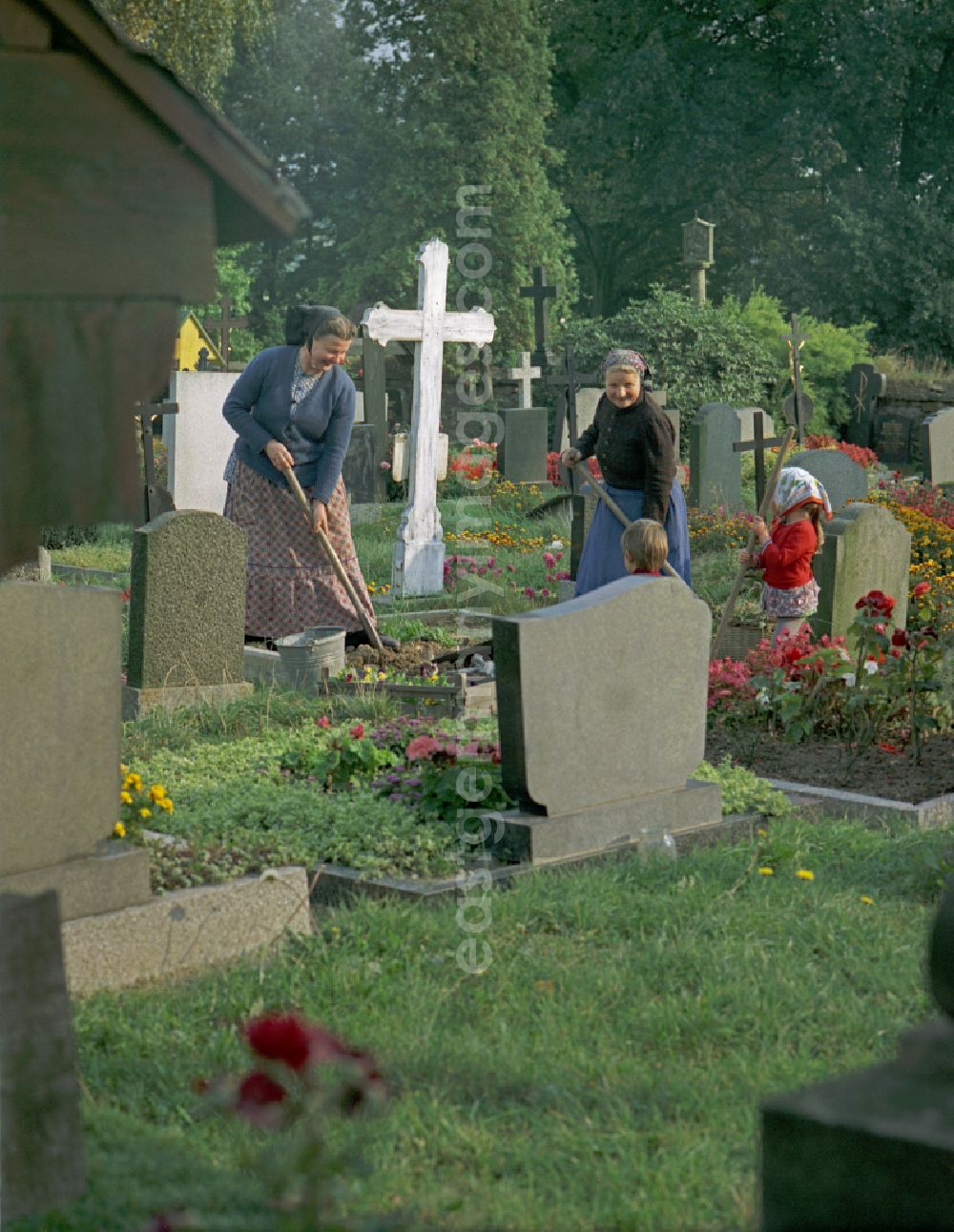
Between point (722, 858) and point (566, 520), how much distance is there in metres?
9.51

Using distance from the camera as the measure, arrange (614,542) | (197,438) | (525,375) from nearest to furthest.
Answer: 1. (614,542)
2. (197,438)
3. (525,375)

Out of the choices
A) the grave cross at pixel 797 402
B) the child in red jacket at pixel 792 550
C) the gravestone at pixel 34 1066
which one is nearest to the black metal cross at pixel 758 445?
the grave cross at pixel 797 402

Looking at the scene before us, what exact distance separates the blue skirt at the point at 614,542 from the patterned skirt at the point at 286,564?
144 cm

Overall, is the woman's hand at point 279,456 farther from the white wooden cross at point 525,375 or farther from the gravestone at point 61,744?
the white wooden cross at point 525,375

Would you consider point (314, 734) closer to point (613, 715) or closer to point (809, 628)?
point (613, 715)

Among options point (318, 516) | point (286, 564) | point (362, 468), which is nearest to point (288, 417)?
point (318, 516)

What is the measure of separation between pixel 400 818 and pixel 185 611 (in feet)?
8.23

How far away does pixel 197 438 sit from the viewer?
1422cm

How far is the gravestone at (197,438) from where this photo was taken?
46.2 feet

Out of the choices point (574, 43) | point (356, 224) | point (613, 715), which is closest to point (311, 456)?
point (613, 715)

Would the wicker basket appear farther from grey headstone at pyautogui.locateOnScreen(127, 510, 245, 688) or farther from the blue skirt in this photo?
grey headstone at pyautogui.locateOnScreen(127, 510, 245, 688)

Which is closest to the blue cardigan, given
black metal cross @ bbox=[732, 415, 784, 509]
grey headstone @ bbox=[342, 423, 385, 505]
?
black metal cross @ bbox=[732, 415, 784, 509]

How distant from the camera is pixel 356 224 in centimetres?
3719

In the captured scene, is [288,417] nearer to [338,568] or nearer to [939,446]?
[338,568]
